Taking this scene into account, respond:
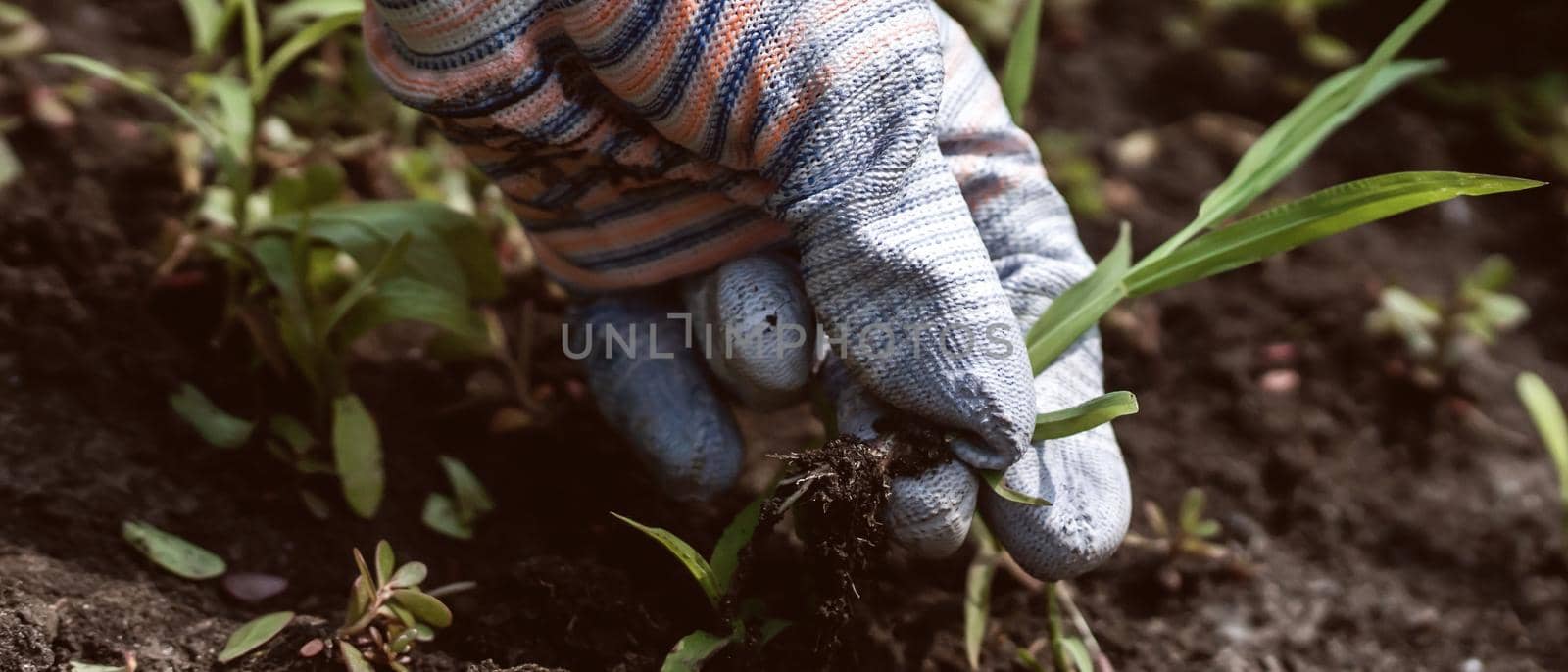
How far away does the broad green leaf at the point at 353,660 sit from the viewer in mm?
1193

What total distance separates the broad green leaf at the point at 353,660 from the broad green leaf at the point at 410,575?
7cm

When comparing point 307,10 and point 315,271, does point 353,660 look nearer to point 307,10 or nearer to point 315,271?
point 315,271

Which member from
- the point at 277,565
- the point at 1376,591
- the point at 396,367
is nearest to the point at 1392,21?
the point at 1376,591

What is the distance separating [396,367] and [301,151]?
17.0 inches

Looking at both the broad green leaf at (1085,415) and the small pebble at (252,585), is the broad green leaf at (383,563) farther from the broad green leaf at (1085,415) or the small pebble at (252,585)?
the broad green leaf at (1085,415)

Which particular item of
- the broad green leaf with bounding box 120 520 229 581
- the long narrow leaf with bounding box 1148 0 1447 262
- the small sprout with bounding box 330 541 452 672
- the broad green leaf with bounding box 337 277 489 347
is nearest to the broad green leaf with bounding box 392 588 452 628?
the small sprout with bounding box 330 541 452 672

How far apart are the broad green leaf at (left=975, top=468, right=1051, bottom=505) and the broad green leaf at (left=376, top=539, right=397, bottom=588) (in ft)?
1.81

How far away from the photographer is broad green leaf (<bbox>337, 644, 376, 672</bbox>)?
47.0 inches

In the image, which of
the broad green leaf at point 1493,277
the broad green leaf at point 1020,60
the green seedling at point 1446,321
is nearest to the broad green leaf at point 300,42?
the broad green leaf at point 1020,60

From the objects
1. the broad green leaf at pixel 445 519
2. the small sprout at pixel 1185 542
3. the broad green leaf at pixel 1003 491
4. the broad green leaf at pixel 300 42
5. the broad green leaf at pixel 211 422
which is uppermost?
the broad green leaf at pixel 300 42

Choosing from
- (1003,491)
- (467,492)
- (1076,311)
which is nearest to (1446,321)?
(1076,311)

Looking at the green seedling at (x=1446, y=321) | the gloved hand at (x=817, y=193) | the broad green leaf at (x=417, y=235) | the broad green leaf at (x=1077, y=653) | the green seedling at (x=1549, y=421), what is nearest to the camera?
the gloved hand at (x=817, y=193)

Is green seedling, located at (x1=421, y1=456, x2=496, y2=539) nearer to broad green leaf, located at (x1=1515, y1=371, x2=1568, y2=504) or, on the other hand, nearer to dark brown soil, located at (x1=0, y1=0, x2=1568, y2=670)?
dark brown soil, located at (x1=0, y1=0, x2=1568, y2=670)

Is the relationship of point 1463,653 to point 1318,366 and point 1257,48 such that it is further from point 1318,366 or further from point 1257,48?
point 1257,48
